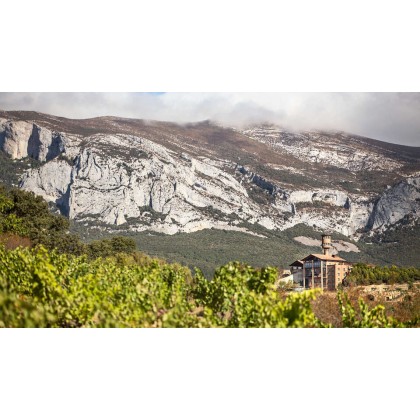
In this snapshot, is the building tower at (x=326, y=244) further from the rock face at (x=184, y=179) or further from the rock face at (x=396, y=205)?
the rock face at (x=396, y=205)

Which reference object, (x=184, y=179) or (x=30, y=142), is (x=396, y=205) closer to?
(x=184, y=179)

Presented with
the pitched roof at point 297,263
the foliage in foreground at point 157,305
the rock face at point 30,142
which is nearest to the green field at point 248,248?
the pitched roof at point 297,263

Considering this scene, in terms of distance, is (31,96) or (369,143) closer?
(31,96)
